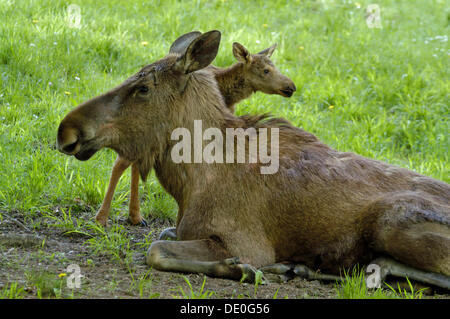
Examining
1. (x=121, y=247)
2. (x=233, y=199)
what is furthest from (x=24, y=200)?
(x=233, y=199)

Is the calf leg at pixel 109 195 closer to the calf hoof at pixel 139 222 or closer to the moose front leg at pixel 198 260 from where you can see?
the calf hoof at pixel 139 222

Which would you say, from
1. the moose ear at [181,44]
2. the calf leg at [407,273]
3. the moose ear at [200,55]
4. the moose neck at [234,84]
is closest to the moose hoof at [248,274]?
the calf leg at [407,273]

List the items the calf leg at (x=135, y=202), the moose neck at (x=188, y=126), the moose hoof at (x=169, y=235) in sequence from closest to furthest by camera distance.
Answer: the moose neck at (x=188, y=126) < the moose hoof at (x=169, y=235) < the calf leg at (x=135, y=202)

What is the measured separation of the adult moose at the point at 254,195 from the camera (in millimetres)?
4793

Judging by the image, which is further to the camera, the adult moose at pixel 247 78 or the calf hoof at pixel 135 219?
the adult moose at pixel 247 78

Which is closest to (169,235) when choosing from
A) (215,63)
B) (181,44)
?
(181,44)

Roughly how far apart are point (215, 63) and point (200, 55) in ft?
14.4

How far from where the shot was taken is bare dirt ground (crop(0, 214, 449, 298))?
4285 mm

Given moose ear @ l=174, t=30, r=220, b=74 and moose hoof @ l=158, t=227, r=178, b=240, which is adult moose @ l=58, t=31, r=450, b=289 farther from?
moose hoof @ l=158, t=227, r=178, b=240

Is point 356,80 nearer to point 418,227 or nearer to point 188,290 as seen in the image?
point 418,227

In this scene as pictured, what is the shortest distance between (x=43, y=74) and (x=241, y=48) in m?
2.57

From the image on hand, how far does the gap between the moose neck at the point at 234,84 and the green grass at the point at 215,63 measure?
717mm

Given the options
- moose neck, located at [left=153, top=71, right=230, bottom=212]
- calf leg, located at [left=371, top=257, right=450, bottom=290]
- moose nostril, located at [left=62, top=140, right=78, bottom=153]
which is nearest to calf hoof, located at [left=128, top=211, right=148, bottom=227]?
moose neck, located at [left=153, top=71, right=230, bottom=212]

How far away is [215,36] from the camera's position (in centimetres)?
525
